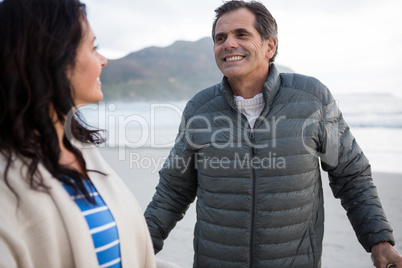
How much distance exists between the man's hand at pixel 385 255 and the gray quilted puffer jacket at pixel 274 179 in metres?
0.03

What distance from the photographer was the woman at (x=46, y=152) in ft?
3.35

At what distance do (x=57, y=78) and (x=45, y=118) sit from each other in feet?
0.45

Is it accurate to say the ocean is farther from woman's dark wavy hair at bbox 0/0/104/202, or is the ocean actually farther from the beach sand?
woman's dark wavy hair at bbox 0/0/104/202

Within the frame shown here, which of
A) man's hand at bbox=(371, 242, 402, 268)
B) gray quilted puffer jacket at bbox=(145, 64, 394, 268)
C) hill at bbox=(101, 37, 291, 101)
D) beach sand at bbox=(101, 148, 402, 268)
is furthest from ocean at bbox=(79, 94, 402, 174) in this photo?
hill at bbox=(101, 37, 291, 101)

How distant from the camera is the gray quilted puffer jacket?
5.90ft

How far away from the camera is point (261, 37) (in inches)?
82.1

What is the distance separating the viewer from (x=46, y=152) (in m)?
1.14

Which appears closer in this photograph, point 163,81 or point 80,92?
point 80,92

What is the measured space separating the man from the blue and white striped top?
788 millimetres

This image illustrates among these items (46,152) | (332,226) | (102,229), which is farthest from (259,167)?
(332,226)

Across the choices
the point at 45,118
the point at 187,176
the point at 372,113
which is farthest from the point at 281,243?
the point at 372,113

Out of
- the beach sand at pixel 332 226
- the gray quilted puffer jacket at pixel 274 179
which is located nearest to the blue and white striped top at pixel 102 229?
the gray quilted puffer jacket at pixel 274 179

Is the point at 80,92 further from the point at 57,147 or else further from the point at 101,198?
the point at 101,198

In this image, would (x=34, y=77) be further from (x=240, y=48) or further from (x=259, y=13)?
(x=259, y=13)
